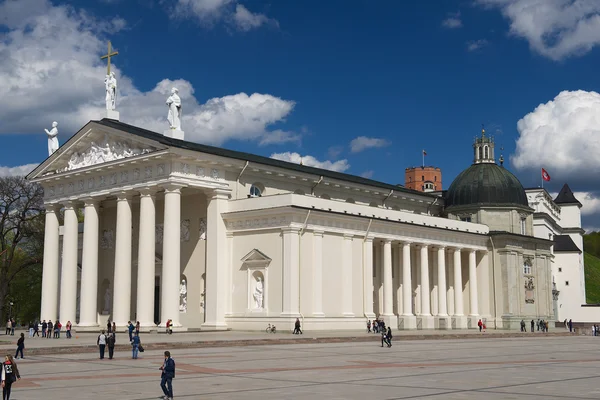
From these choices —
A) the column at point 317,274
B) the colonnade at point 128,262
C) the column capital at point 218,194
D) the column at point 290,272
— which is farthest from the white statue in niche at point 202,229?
the column at point 317,274

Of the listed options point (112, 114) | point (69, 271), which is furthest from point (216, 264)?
point (112, 114)

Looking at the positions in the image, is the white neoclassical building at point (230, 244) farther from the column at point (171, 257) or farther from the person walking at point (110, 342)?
the person walking at point (110, 342)

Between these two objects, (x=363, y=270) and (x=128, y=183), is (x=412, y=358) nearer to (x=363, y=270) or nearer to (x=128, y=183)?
(x=363, y=270)

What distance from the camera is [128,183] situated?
161 ft

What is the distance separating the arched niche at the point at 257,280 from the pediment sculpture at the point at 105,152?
8788 millimetres

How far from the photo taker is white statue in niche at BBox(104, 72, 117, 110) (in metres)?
53.2

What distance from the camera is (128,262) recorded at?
48.2 meters

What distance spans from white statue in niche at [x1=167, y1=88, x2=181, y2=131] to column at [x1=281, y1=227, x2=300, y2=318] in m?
10.3

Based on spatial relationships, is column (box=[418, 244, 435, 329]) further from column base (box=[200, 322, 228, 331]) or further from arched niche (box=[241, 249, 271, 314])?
column base (box=[200, 322, 228, 331])

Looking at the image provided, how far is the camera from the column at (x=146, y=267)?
151ft

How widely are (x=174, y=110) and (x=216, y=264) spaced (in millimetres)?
10385

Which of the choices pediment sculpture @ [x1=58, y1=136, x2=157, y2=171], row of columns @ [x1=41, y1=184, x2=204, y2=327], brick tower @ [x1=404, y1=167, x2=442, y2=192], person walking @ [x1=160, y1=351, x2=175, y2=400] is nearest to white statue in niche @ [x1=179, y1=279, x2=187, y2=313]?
row of columns @ [x1=41, y1=184, x2=204, y2=327]

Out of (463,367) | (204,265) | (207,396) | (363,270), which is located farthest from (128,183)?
(207,396)

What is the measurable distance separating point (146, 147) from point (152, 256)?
6.59 meters
